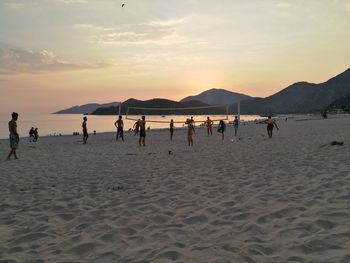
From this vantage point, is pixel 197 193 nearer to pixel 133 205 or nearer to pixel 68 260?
pixel 133 205

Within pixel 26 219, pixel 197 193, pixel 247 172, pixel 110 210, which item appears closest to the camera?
pixel 26 219

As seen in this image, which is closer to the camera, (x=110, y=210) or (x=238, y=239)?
(x=238, y=239)

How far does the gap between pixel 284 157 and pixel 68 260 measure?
26.2ft

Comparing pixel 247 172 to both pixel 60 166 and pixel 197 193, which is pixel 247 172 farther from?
pixel 60 166

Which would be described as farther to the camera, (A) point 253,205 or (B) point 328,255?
(A) point 253,205

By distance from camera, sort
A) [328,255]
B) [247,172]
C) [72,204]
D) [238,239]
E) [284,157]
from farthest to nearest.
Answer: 1. [284,157]
2. [247,172]
3. [72,204]
4. [238,239]
5. [328,255]

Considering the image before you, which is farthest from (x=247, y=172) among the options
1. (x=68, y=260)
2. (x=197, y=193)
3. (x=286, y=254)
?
(x=68, y=260)

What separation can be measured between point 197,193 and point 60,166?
570 cm

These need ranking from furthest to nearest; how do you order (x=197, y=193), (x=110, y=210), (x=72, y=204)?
(x=197, y=193)
(x=72, y=204)
(x=110, y=210)

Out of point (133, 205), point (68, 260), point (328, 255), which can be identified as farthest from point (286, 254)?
point (133, 205)

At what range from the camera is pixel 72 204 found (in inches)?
218

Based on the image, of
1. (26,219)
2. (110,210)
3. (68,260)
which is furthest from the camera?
(110,210)

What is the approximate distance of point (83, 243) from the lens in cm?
381

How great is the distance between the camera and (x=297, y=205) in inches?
190
